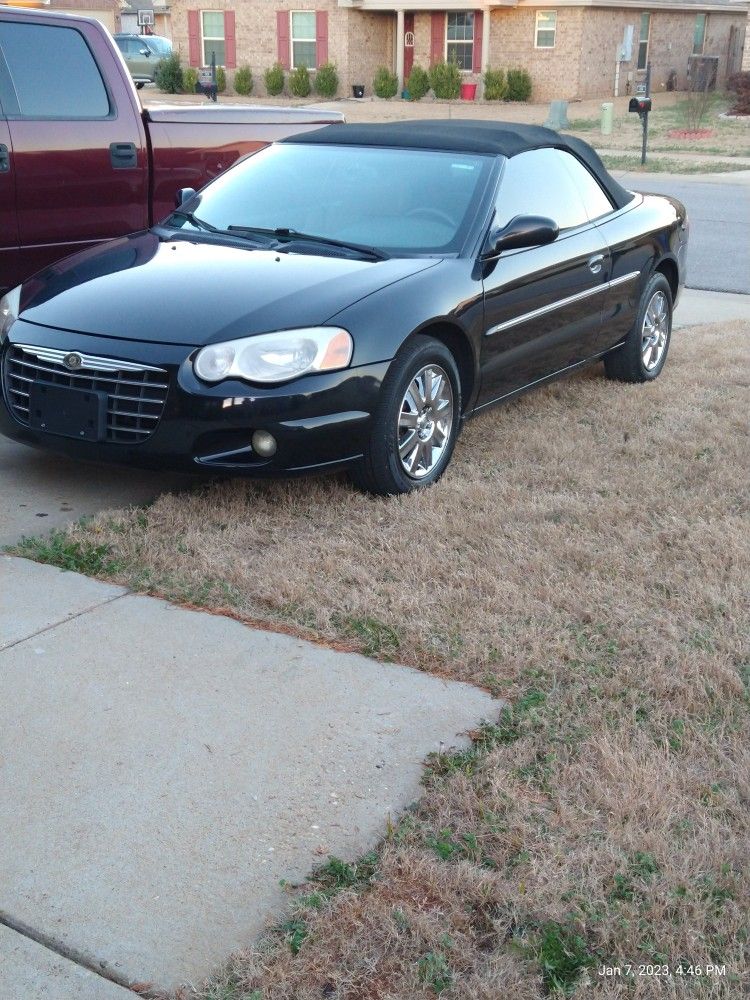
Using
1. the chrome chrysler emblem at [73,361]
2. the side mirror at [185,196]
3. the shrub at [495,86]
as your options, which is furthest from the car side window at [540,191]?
the shrub at [495,86]

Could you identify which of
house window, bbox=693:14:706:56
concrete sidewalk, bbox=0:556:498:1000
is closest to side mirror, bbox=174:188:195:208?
concrete sidewalk, bbox=0:556:498:1000

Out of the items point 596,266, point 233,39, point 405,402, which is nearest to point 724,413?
point 596,266

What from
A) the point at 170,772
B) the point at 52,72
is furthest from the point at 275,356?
the point at 52,72

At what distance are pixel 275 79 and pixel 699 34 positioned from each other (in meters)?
15.8

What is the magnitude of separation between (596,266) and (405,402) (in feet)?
6.17

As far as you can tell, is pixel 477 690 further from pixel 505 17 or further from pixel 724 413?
pixel 505 17

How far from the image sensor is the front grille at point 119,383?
15.6ft

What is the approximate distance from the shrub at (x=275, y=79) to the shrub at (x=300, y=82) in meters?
0.45

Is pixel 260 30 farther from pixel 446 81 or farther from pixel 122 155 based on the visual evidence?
pixel 122 155

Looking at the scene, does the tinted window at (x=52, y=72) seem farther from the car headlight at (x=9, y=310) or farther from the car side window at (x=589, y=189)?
the car side window at (x=589, y=189)

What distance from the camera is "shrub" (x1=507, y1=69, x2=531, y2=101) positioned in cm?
3600

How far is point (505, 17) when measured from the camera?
1447 inches

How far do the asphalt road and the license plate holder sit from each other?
7342mm

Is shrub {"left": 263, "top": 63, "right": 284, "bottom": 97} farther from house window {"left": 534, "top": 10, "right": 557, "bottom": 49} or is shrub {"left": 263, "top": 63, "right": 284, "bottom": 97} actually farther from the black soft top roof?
the black soft top roof
